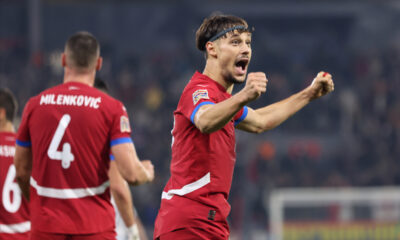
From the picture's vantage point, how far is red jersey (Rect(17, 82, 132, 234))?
13.8 ft

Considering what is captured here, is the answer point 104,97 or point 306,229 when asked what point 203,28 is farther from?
point 306,229

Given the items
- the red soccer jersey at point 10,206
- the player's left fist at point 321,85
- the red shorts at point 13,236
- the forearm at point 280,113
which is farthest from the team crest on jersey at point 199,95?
the red shorts at point 13,236

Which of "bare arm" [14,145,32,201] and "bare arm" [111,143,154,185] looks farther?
"bare arm" [14,145,32,201]

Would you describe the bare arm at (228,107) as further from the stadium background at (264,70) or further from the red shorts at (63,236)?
the stadium background at (264,70)

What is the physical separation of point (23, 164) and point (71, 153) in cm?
41

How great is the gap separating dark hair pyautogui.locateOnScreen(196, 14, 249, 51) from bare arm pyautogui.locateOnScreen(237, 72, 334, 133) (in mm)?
540

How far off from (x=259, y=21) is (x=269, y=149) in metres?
8.14

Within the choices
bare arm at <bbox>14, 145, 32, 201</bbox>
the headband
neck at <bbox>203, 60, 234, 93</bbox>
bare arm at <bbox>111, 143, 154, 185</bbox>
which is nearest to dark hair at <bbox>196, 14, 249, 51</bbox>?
the headband

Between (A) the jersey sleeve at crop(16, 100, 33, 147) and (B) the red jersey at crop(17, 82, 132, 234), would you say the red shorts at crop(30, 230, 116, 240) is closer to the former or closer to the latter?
(B) the red jersey at crop(17, 82, 132, 234)

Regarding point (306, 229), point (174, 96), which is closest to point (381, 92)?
point (174, 96)

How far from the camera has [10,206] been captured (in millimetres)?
5504

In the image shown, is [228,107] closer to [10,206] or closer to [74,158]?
[74,158]

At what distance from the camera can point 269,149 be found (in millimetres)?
18172

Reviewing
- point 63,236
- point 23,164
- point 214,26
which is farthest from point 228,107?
point 23,164
